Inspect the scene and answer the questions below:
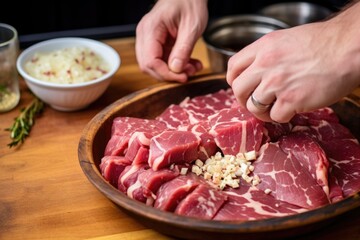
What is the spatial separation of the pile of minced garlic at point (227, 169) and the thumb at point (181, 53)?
1.94ft

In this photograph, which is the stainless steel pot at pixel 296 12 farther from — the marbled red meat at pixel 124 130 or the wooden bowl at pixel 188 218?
the wooden bowl at pixel 188 218

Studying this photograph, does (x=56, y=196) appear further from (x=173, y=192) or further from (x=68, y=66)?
(x=68, y=66)

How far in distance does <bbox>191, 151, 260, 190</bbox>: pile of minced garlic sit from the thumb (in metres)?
0.59

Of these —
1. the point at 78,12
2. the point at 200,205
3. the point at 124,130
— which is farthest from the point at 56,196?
the point at 78,12

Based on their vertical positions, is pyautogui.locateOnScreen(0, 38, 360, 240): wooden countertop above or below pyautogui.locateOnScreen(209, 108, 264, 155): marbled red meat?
below

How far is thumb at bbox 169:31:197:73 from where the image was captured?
2.29 metres

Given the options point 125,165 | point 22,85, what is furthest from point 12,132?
point 125,165

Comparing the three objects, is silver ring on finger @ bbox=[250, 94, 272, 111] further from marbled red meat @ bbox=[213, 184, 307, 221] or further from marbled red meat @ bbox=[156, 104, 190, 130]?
marbled red meat @ bbox=[156, 104, 190, 130]

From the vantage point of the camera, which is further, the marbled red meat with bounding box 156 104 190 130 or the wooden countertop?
the marbled red meat with bounding box 156 104 190 130

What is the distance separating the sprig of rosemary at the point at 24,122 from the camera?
7.21 feet

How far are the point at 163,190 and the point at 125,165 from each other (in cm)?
21

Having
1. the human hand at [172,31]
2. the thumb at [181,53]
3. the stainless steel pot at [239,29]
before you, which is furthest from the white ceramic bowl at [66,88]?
the stainless steel pot at [239,29]

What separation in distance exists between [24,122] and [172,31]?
32.4 inches

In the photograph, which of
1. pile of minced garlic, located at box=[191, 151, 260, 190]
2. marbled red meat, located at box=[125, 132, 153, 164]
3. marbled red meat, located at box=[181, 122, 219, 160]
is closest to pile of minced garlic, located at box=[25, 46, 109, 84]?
marbled red meat, located at box=[125, 132, 153, 164]
